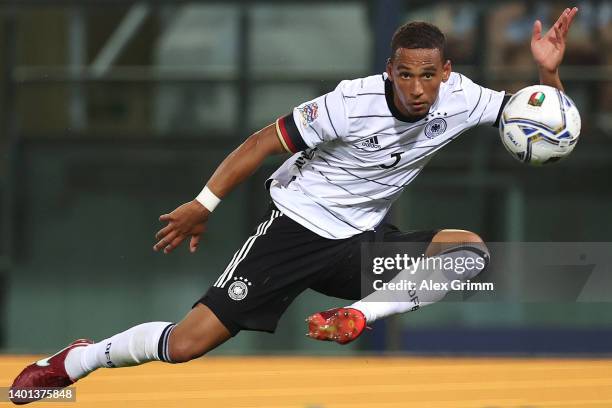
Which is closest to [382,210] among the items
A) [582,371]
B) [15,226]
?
[582,371]

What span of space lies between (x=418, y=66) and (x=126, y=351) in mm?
1801

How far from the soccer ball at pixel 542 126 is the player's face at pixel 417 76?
35 cm

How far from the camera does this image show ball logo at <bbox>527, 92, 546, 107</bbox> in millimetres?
4922

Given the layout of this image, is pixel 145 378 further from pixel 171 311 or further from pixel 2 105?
pixel 2 105

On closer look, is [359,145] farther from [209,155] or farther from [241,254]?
[209,155]

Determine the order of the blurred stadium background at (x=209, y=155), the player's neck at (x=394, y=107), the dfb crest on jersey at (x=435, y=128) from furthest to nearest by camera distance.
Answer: the blurred stadium background at (x=209, y=155) < the dfb crest on jersey at (x=435, y=128) < the player's neck at (x=394, y=107)

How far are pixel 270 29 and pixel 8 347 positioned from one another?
3.11 meters

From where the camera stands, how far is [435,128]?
5207mm

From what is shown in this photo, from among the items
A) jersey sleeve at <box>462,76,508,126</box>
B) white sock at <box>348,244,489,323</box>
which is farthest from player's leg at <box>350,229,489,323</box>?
jersey sleeve at <box>462,76,508,126</box>

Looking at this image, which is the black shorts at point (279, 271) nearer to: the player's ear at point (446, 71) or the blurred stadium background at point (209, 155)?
the player's ear at point (446, 71)

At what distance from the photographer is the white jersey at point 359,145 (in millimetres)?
5098

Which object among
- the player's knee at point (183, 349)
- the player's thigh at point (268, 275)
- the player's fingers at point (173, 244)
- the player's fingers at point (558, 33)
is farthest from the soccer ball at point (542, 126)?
the player's knee at point (183, 349)

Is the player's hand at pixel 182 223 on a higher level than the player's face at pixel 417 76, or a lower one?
lower

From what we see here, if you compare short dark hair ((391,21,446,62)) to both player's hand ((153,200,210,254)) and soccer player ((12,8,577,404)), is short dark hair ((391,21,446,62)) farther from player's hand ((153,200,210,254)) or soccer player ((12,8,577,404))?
player's hand ((153,200,210,254))
